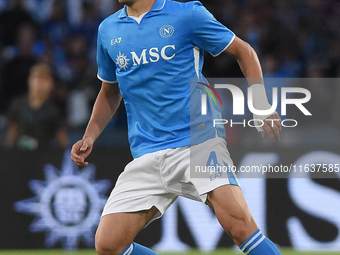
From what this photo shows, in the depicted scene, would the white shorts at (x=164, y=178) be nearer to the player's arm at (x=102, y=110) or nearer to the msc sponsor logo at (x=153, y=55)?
the player's arm at (x=102, y=110)

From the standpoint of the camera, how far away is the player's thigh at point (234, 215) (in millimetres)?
3268

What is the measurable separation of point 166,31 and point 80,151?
0.86 m

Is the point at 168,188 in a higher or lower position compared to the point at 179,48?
lower

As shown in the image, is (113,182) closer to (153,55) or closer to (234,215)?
(153,55)

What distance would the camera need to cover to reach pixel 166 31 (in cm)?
354

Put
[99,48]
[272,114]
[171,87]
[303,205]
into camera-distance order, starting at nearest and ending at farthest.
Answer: [272,114], [171,87], [99,48], [303,205]

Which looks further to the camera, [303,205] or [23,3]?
[23,3]

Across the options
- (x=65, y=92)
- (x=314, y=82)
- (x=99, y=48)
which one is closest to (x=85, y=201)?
(x=65, y=92)

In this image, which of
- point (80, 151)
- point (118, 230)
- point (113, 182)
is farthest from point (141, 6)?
point (113, 182)

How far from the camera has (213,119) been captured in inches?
141

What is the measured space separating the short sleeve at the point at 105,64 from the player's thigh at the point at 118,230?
890mm

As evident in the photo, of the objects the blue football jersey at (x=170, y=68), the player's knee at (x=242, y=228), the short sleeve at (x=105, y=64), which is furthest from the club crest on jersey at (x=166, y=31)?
the player's knee at (x=242, y=228)

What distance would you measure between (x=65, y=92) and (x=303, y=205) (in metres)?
3.32

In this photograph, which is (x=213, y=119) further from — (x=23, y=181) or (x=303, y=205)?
(x=23, y=181)
